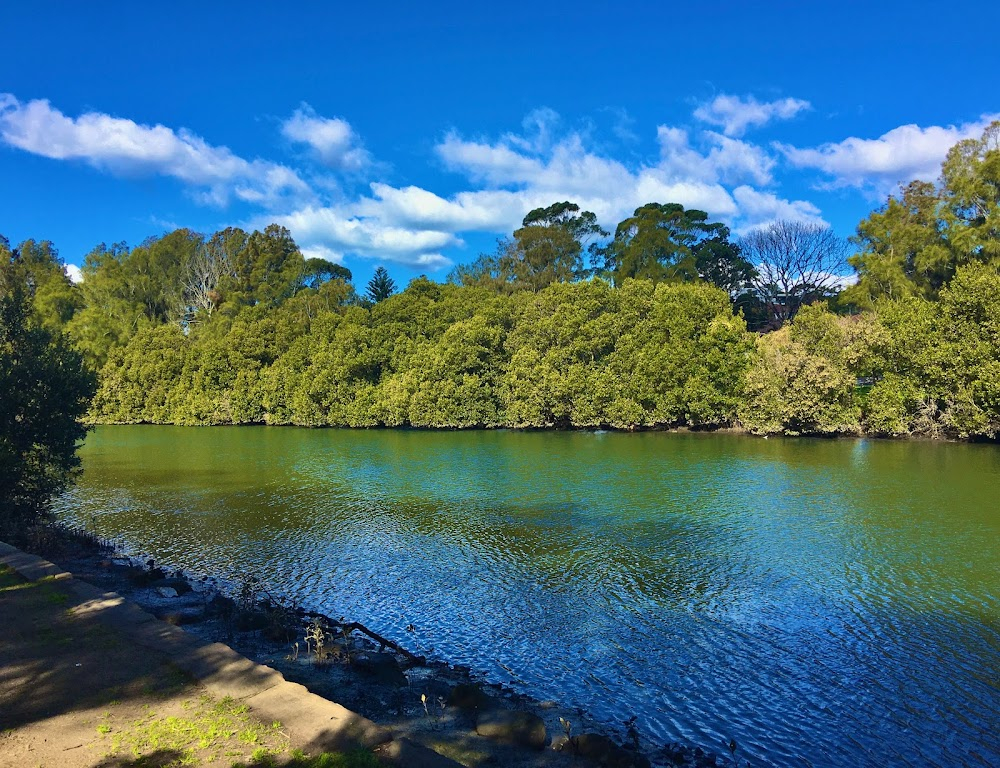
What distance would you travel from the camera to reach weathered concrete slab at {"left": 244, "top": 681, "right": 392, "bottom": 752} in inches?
261

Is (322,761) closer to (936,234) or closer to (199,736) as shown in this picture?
(199,736)

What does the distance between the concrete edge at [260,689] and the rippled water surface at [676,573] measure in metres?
4.72

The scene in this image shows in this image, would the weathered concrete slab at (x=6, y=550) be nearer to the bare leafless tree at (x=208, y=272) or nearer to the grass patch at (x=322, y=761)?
the grass patch at (x=322, y=761)

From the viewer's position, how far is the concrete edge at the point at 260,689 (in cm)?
657

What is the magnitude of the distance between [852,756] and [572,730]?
3.93 metres

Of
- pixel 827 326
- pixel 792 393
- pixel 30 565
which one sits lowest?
pixel 30 565

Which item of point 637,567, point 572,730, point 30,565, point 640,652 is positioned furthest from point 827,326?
point 30,565

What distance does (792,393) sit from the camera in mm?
49312

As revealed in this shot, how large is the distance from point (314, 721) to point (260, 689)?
1225mm

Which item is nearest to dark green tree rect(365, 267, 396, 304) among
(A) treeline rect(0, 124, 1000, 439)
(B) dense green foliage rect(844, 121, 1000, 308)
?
(A) treeline rect(0, 124, 1000, 439)

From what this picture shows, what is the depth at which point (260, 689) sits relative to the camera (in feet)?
25.8

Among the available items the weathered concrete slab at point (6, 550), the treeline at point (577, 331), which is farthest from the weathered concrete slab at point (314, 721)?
the treeline at point (577, 331)

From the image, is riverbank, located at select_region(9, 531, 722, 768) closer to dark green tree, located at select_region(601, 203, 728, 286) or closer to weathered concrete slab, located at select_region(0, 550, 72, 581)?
weathered concrete slab, located at select_region(0, 550, 72, 581)

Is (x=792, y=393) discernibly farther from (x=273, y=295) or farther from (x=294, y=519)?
(x=273, y=295)
